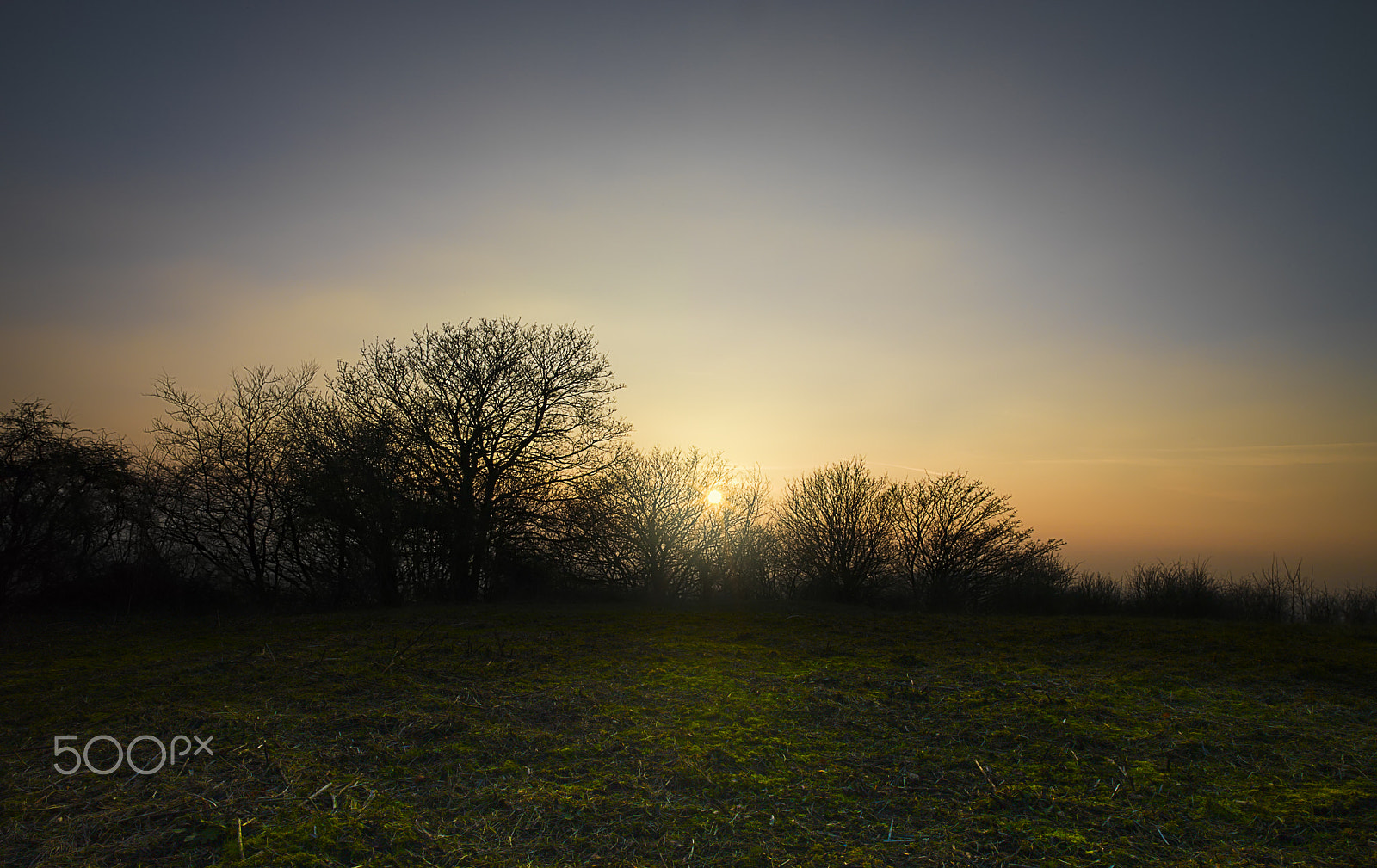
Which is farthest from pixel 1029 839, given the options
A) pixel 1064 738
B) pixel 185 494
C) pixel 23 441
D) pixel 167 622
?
pixel 185 494

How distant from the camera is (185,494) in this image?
527 inches

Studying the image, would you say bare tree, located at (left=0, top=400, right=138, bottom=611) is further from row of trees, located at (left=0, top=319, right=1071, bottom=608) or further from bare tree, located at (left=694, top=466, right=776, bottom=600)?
bare tree, located at (left=694, top=466, right=776, bottom=600)

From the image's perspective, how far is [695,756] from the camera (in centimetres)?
376

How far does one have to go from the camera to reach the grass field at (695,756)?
113 inches

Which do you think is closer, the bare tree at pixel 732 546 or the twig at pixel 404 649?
the twig at pixel 404 649

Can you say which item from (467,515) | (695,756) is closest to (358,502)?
(467,515)

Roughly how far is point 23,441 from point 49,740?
721 cm

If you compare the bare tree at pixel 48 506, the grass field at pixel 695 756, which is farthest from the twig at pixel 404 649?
the bare tree at pixel 48 506

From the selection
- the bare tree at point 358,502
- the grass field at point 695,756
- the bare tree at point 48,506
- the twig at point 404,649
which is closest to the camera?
the grass field at point 695,756

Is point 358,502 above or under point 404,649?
above

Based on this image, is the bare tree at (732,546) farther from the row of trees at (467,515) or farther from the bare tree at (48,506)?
the bare tree at (48,506)

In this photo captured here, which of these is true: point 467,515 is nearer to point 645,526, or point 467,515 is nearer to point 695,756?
point 645,526

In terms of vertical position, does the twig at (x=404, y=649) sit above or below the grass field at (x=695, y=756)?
above

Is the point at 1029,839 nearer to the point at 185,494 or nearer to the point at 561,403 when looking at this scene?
the point at 561,403
